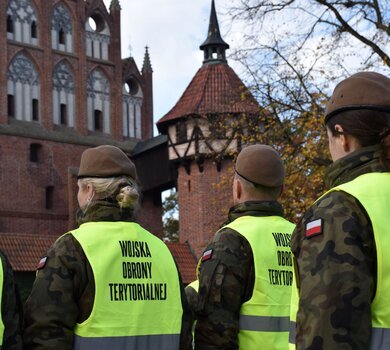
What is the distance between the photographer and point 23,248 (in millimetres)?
27891

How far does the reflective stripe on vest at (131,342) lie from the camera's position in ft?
10.6

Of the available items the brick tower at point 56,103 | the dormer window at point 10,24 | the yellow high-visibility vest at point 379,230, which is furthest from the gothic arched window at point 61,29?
the yellow high-visibility vest at point 379,230

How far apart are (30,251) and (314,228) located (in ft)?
86.3

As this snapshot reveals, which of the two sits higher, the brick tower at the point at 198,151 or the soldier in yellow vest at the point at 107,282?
the brick tower at the point at 198,151

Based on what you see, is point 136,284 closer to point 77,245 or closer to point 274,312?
point 77,245

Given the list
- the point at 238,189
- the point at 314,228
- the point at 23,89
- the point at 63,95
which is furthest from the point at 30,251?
the point at 314,228

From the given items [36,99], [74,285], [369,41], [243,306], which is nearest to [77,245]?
[74,285]

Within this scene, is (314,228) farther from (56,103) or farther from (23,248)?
(56,103)

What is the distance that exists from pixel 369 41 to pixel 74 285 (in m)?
12.2

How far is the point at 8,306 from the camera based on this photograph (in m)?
3.32

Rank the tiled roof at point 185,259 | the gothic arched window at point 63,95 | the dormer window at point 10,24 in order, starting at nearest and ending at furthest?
the tiled roof at point 185,259 < the dormer window at point 10,24 < the gothic arched window at point 63,95

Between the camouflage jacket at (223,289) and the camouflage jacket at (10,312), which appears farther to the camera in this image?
the camouflage jacket at (223,289)

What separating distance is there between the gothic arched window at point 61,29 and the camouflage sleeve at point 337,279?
1275 inches

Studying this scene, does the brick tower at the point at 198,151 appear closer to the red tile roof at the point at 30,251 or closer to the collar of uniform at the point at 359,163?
the red tile roof at the point at 30,251
